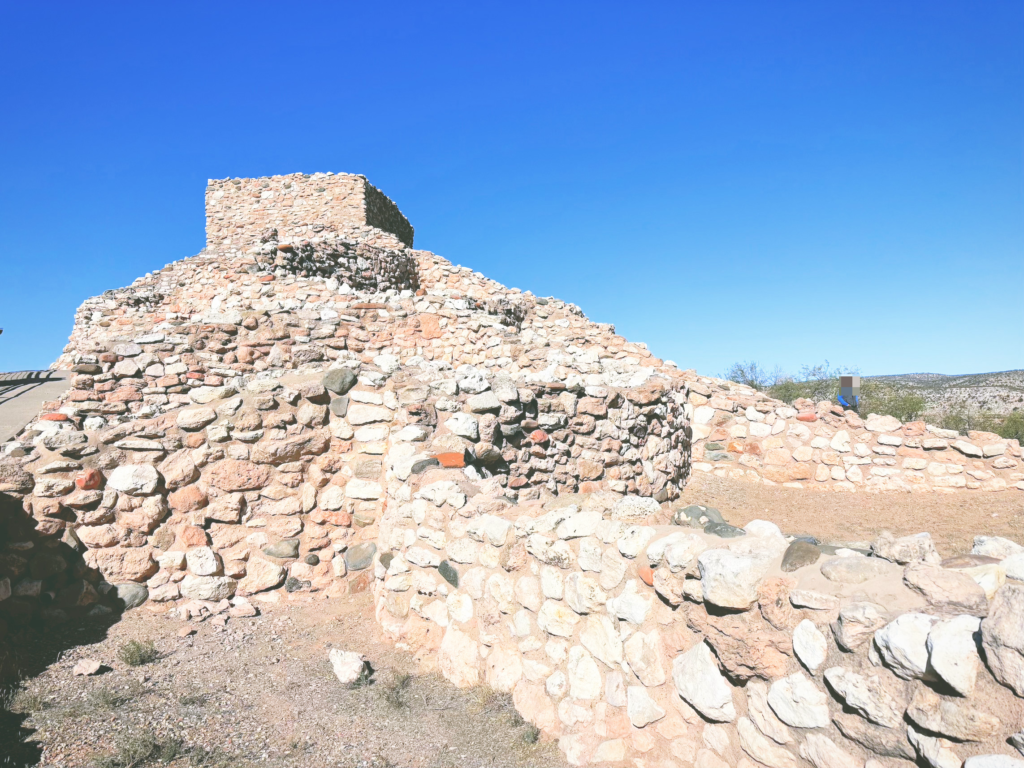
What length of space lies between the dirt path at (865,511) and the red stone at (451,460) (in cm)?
393

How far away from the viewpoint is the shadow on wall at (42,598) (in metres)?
4.13

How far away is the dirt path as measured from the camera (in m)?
6.50

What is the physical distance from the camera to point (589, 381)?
8.96 m

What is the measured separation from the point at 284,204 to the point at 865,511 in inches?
643

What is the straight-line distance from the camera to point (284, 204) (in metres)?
17.2

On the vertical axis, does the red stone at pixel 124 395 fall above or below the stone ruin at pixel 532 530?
above

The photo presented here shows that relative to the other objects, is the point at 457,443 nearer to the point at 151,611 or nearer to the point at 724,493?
the point at 151,611

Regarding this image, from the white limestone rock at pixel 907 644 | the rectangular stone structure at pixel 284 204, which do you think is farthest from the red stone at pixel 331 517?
the rectangular stone structure at pixel 284 204

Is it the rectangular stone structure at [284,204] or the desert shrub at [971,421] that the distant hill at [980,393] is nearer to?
the desert shrub at [971,421]

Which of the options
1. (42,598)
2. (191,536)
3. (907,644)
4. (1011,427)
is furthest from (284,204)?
(1011,427)

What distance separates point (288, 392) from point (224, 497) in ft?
3.58

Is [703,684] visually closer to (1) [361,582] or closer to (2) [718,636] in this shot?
(2) [718,636]

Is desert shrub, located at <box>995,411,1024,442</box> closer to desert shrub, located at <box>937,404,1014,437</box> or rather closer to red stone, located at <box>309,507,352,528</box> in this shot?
desert shrub, located at <box>937,404,1014,437</box>

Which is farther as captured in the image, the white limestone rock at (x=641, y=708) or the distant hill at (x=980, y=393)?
the distant hill at (x=980, y=393)
